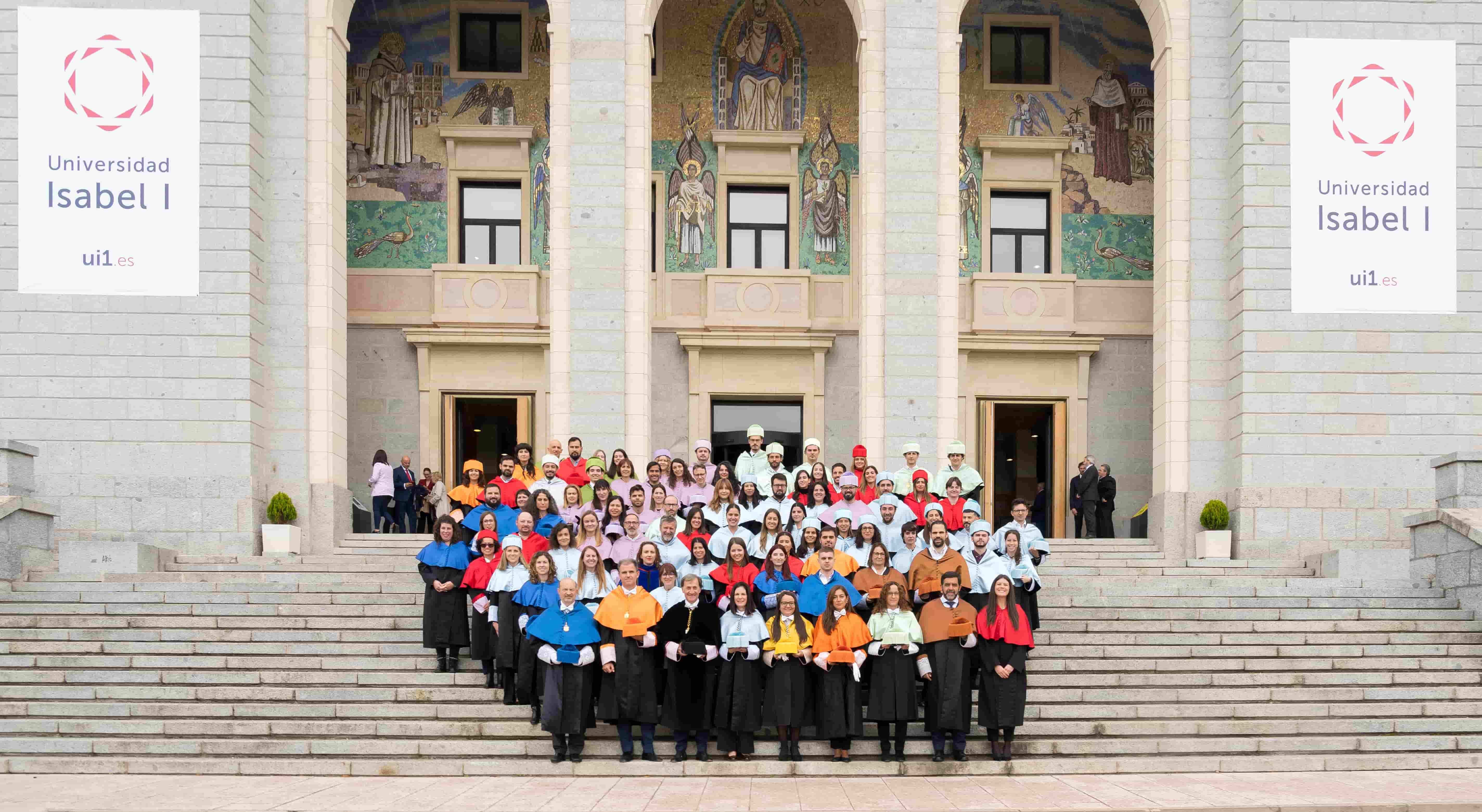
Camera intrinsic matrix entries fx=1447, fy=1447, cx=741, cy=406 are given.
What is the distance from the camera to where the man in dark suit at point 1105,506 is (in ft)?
70.3

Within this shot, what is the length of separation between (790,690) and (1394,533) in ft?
38.5

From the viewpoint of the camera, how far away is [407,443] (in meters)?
23.9

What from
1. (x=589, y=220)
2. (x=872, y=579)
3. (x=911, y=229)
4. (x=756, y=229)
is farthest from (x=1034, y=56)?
(x=872, y=579)

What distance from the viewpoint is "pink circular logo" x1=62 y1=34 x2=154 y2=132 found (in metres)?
19.9

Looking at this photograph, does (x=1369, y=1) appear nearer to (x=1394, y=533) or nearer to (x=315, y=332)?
(x=1394, y=533)

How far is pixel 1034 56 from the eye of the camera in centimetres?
2500

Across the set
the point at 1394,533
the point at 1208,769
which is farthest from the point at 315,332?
the point at 1394,533

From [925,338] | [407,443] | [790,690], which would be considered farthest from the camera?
[407,443]

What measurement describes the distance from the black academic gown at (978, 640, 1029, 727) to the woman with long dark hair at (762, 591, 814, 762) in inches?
60.4

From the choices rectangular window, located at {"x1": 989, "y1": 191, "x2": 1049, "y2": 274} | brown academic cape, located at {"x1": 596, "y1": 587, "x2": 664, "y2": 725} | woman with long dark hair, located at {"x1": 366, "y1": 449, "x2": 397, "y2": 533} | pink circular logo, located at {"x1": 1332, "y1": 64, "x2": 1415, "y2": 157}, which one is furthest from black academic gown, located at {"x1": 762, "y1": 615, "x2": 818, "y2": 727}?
rectangular window, located at {"x1": 989, "y1": 191, "x2": 1049, "y2": 274}

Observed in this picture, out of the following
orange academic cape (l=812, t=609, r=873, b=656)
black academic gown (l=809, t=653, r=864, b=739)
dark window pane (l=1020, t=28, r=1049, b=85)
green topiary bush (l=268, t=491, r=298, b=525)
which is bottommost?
black academic gown (l=809, t=653, r=864, b=739)

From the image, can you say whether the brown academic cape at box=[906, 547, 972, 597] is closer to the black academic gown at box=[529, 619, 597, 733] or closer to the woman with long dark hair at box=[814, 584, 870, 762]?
the woman with long dark hair at box=[814, 584, 870, 762]

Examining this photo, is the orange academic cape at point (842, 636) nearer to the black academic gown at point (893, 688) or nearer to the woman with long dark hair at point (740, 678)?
the black academic gown at point (893, 688)

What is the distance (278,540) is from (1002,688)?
11173mm
